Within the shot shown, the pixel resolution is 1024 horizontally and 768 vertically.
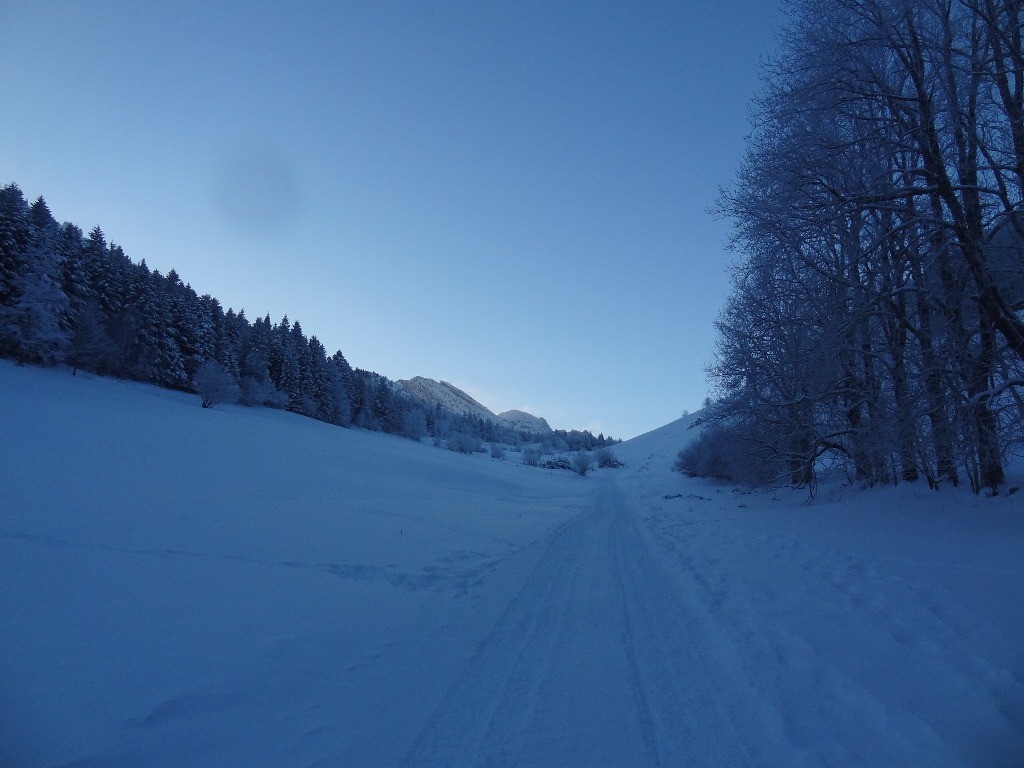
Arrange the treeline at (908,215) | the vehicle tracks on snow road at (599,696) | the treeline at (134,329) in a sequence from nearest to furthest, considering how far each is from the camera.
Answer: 1. the vehicle tracks on snow road at (599,696)
2. the treeline at (908,215)
3. the treeline at (134,329)

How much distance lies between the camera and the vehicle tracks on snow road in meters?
2.92

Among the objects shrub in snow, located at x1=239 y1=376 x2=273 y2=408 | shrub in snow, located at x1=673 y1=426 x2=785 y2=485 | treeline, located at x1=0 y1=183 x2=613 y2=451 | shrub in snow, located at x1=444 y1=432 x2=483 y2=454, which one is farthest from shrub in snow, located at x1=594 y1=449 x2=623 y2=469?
shrub in snow, located at x1=239 y1=376 x2=273 y2=408

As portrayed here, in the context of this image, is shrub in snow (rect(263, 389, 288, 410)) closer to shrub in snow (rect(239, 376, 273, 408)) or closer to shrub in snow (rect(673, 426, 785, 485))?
shrub in snow (rect(239, 376, 273, 408))

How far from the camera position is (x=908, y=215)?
27.2 feet

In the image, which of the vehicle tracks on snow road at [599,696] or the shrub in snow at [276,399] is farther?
the shrub in snow at [276,399]

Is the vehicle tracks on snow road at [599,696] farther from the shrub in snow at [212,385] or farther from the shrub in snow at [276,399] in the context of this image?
the shrub in snow at [276,399]

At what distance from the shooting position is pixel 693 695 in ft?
11.8

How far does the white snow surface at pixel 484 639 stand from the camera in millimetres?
2969

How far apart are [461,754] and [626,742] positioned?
1167 millimetres

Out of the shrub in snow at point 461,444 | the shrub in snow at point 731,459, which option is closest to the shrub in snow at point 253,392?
the shrub in snow at point 461,444

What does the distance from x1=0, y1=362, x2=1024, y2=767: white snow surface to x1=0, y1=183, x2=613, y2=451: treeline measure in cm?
3005

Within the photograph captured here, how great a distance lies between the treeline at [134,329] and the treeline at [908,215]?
1672 inches

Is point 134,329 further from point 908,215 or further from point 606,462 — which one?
point 606,462

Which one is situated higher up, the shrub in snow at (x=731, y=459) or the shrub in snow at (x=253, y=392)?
the shrub in snow at (x=253, y=392)
